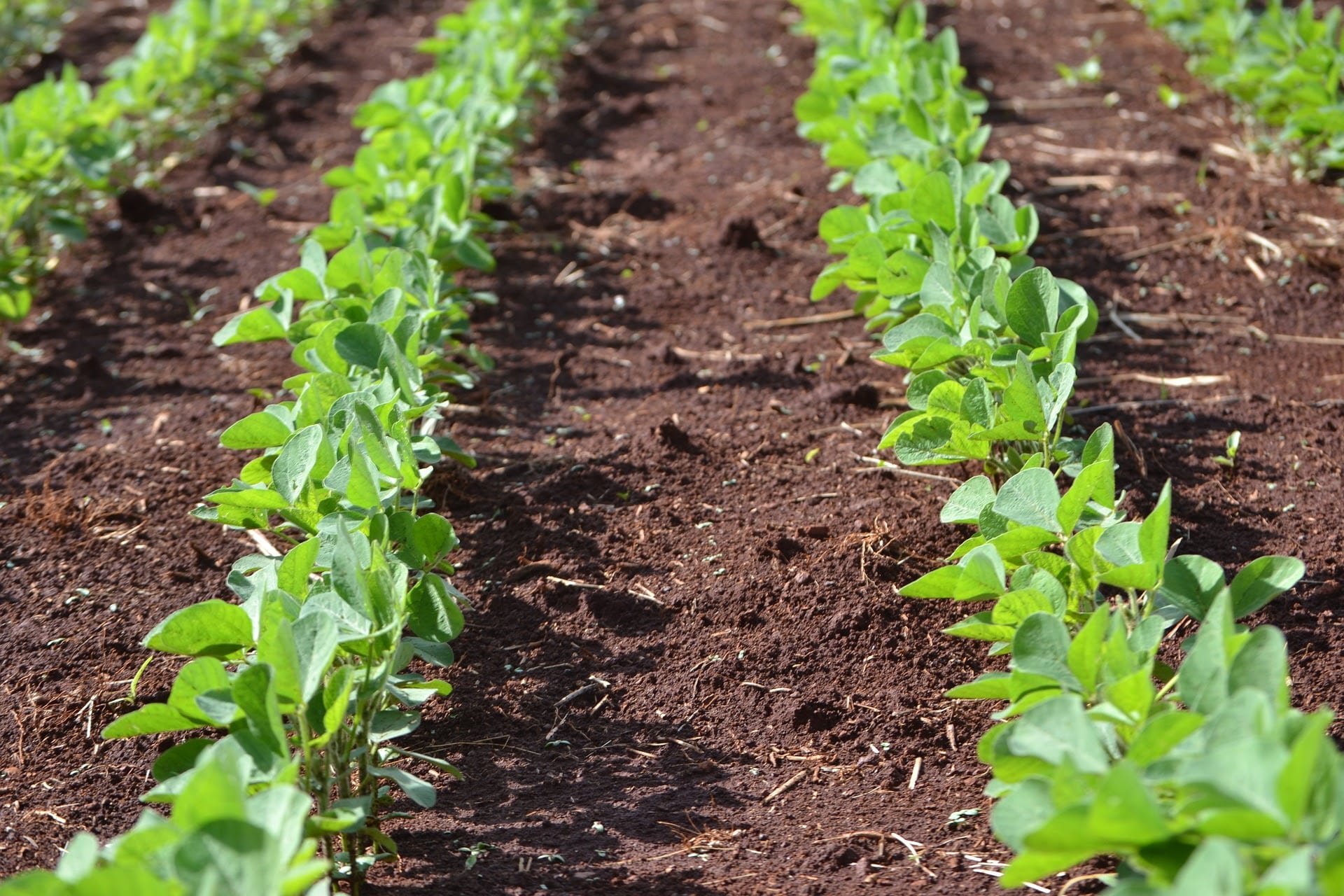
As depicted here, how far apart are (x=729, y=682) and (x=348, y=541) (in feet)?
2.87

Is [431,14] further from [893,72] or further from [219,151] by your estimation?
[893,72]

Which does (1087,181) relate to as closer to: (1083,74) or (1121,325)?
(1121,325)

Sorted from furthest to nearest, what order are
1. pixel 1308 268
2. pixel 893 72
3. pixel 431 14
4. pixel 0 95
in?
pixel 431 14, pixel 0 95, pixel 893 72, pixel 1308 268

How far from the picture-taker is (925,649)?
95.7 inches

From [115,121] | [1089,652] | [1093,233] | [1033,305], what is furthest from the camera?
[115,121]

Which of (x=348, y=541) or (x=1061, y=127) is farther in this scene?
(x=1061, y=127)

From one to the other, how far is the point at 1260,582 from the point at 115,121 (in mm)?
5272

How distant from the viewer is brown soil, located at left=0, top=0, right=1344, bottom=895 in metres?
2.12

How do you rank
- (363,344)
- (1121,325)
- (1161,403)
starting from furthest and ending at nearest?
(1121,325)
(1161,403)
(363,344)

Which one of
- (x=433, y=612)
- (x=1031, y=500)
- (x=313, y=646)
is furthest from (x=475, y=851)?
(x=1031, y=500)

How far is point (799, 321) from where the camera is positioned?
12.8 ft

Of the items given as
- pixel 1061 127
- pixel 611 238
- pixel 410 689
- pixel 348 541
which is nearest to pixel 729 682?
pixel 410 689

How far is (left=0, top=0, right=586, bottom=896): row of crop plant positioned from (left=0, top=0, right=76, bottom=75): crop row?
4.80 metres

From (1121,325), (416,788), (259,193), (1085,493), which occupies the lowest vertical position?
(1121,325)
